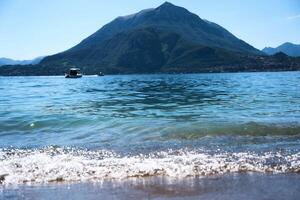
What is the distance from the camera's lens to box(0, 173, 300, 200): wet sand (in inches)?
364

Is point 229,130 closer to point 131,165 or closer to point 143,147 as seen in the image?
point 143,147

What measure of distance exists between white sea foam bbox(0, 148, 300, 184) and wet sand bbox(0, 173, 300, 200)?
0.60 metres

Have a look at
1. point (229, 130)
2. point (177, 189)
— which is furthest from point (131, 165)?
point (229, 130)

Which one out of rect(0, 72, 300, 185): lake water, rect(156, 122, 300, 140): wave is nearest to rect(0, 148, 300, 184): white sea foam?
rect(0, 72, 300, 185): lake water

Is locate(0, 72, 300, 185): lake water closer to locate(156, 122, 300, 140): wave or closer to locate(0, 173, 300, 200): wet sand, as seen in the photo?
locate(156, 122, 300, 140): wave

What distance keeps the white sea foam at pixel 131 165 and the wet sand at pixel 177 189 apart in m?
0.60

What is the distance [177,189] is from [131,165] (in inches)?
118

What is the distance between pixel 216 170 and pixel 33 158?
21.2ft

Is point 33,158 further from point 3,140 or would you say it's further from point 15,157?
point 3,140

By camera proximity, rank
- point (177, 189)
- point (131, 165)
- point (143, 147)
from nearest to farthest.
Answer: point (177, 189), point (131, 165), point (143, 147)

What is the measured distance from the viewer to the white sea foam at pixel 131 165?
11.5 metres

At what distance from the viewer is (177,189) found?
982 cm

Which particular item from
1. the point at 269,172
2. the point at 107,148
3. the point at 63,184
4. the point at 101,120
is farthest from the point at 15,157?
the point at 101,120

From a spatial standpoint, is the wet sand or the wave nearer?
the wet sand
